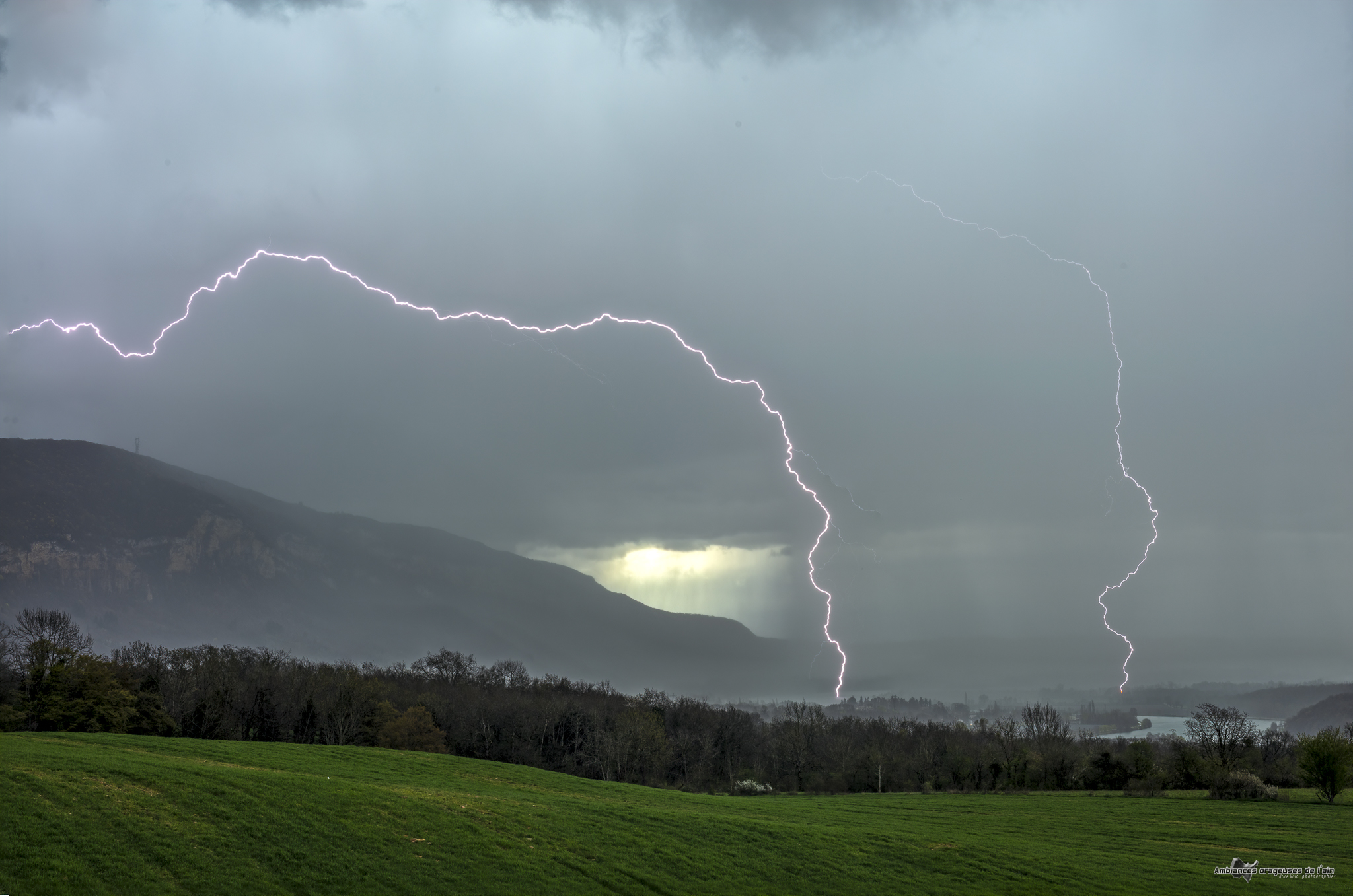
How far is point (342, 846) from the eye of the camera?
21.7m

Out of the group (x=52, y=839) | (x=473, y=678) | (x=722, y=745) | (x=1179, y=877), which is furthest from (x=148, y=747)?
(x=473, y=678)

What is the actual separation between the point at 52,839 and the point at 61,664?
170 feet

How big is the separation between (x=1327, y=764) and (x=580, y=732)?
73.5 meters

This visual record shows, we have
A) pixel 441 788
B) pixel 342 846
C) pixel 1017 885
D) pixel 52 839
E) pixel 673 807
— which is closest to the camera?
pixel 52 839

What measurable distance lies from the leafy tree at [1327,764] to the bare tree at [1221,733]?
19721mm

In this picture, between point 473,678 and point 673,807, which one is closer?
point 673,807

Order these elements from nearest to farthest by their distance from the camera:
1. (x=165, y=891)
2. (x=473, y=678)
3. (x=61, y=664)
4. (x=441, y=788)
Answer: (x=165, y=891) < (x=441, y=788) < (x=61, y=664) < (x=473, y=678)

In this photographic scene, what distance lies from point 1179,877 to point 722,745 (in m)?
88.9

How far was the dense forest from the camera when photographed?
60.2 m

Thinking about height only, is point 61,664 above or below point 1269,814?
above

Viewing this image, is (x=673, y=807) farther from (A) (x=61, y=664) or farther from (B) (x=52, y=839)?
(A) (x=61, y=664)

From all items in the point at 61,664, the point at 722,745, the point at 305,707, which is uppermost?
the point at 61,664

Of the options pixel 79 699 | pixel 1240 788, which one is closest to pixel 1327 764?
pixel 1240 788

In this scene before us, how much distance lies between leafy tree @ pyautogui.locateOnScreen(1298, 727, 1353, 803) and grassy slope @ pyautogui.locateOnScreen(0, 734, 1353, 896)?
14825 millimetres
